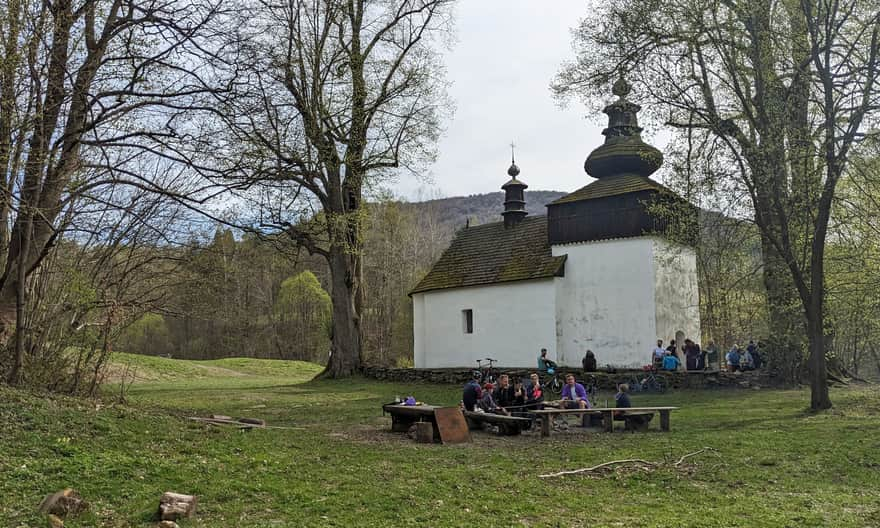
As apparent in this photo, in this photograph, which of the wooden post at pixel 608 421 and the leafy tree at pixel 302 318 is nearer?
the wooden post at pixel 608 421

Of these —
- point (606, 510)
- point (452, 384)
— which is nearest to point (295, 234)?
point (452, 384)

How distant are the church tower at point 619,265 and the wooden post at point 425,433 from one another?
1602 cm

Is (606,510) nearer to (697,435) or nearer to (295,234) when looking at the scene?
(697,435)

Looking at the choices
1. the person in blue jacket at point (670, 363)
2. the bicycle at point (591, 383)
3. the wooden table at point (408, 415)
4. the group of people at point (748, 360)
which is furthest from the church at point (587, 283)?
the wooden table at point (408, 415)

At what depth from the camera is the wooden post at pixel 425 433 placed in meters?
12.0

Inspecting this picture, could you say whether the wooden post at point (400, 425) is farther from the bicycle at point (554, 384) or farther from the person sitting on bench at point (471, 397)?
the bicycle at point (554, 384)

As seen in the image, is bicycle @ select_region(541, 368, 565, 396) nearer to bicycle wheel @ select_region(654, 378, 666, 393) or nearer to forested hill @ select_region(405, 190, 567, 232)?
bicycle wheel @ select_region(654, 378, 666, 393)

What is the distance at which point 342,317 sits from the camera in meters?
28.4

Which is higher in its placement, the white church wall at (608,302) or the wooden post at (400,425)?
the white church wall at (608,302)

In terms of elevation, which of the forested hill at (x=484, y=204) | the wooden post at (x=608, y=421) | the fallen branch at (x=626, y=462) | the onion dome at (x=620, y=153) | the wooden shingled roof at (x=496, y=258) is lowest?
the fallen branch at (x=626, y=462)

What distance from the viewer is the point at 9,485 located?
721 cm

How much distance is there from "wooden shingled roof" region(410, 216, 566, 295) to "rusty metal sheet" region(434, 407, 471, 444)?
1663cm

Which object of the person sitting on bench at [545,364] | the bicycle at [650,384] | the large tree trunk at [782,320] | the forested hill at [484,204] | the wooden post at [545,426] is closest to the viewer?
the wooden post at [545,426]

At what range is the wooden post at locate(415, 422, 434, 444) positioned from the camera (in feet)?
39.3
